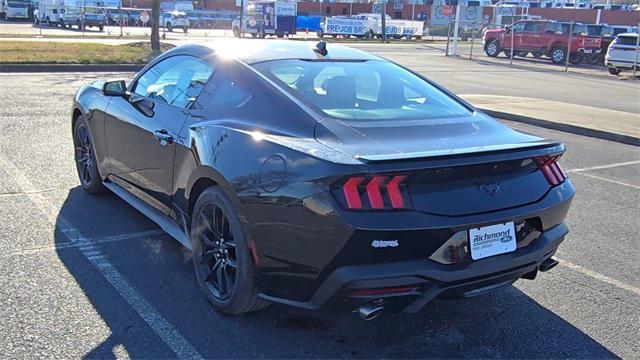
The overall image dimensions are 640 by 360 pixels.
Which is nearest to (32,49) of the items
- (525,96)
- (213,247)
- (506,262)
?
(525,96)

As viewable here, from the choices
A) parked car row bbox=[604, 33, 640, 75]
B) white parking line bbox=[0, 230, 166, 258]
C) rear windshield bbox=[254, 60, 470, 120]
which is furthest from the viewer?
parked car row bbox=[604, 33, 640, 75]

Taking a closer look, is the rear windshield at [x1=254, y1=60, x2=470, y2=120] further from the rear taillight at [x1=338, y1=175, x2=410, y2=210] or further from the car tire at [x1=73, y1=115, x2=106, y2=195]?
the car tire at [x1=73, y1=115, x2=106, y2=195]

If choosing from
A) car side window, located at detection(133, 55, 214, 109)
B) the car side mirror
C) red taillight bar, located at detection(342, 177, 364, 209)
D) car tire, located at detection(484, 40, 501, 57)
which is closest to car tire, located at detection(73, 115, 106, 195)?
the car side mirror

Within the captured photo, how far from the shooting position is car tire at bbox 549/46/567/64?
98.9ft

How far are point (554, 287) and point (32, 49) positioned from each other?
18266 mm

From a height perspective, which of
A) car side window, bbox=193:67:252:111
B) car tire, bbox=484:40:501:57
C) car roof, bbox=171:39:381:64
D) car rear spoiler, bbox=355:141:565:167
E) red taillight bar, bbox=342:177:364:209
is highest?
car tire, bbox=484:40:501:57

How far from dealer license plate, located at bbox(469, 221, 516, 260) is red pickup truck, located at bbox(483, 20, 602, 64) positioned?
29.2 meters

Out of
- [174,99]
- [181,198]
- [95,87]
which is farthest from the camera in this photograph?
[95,87]

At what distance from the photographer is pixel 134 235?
4715 millimetres

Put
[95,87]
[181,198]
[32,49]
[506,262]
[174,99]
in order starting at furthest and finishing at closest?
[32,49], [95,87], [174,99], [181,198], [506,262]

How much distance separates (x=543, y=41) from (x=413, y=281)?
31110 mm

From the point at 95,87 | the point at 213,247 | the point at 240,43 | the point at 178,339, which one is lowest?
the point at 178,339

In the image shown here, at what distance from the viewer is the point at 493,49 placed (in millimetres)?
32875

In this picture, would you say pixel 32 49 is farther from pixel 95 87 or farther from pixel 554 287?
pixel 554 287
